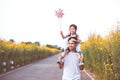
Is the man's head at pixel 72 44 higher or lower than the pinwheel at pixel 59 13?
lower

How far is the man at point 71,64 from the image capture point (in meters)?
7.38

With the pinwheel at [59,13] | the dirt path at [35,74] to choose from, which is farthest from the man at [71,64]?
the dirt path at [35,74]

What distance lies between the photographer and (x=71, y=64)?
7391 millimetres

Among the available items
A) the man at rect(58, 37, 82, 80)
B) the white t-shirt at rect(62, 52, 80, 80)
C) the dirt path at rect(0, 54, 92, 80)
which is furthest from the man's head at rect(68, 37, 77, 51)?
the dirt path at rect(0, 54, 92, 80)

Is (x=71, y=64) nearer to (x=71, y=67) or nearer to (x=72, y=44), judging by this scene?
(x=71, y=67)

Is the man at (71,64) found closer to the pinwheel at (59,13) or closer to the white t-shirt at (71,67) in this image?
the white t-shirt at (71,67)

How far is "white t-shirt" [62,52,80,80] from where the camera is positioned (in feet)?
24.2

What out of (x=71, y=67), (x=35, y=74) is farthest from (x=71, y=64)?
(x=35, y=74)

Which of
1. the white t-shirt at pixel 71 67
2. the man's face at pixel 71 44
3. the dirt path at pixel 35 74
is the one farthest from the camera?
the dirt path at pixel 35 74

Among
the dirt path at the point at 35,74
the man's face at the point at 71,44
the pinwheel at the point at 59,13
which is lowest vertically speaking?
the dirt path at the point at 35,74

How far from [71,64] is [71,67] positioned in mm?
54

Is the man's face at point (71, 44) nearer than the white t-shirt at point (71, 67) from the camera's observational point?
No

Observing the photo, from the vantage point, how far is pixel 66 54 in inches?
294

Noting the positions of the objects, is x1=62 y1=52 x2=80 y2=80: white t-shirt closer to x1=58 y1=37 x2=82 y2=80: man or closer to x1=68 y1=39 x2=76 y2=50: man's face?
x1=58 y1=37 x2=82 y2=80: man
